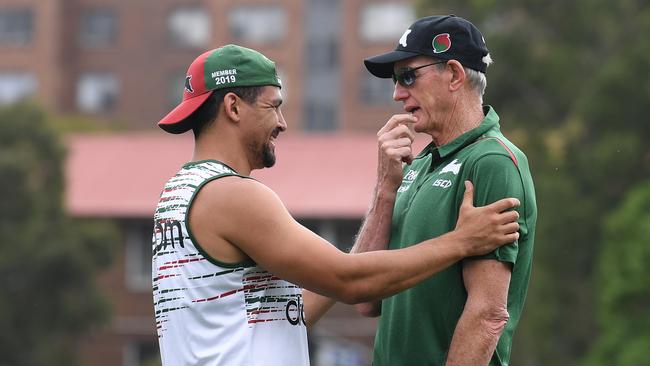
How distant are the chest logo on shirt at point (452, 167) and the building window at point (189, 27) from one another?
75235 mm

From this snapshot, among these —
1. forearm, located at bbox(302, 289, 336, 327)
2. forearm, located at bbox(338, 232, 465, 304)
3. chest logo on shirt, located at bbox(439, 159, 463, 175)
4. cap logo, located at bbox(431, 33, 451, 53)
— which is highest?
cap logo, located at bbox(431, 33, 451, 53)

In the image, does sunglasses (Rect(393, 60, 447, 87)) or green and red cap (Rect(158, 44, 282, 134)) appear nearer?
green and red cap (Rect(158, 44, 282, 134))

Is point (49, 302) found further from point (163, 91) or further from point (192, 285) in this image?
point (163, 91)

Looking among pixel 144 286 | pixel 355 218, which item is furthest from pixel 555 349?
pixel 144 286

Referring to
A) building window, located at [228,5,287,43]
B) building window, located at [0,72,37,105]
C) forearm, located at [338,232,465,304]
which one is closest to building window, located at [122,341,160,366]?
building window, located at [228,5,287,43]

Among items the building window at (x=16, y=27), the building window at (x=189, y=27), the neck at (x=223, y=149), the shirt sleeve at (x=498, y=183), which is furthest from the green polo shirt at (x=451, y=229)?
the building window at (x=16, y=27)

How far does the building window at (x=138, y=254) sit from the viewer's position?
2019 inches

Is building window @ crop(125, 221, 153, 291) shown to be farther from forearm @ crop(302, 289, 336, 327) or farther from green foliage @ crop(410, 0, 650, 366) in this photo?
forearm @ crop(302, 289, 336, 327)

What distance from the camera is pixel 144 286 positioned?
51500mm

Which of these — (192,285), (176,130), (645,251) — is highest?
(176,130)

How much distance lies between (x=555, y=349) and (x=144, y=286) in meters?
21.6

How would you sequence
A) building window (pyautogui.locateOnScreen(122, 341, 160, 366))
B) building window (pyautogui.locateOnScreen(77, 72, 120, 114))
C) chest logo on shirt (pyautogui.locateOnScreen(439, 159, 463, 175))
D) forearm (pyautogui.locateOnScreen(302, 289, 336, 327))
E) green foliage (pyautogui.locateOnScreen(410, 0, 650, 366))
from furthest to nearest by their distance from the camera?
building window (pyautogui.locateOnScreen(77, 72, 120, 114)), building window (pyautogui.locateOnScreen(122, 341, 160, 366)), green foliage (pyautogui.locateOnScreen(410, 0, 650, 366)), forearm (pyautogui.locateOnScreen(302, 289, 336, 327)), chest logo on shirt (pyautogui.locateOnScreen(439, 159, 463, 175))

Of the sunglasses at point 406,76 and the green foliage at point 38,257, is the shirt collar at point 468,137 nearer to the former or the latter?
the sunglasses at point 406,76

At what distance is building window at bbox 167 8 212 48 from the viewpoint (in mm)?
81750
